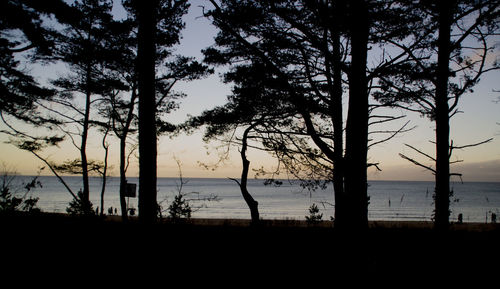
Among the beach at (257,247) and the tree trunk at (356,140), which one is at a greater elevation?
the tree trunk at (356,140)

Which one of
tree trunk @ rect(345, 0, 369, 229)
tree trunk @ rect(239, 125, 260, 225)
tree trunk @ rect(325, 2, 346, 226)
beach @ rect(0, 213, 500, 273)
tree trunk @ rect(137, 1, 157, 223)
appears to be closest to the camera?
beach @ rect(0, 213, 500, 273)

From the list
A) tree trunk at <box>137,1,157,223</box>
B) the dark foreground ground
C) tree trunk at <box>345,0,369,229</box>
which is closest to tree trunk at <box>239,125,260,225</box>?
the dark foreground ground

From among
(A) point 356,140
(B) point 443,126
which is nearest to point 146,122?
(A) point 356,140

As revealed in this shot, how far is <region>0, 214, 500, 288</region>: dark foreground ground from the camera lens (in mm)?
3629

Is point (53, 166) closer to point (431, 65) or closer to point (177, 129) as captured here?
point (177, 129)

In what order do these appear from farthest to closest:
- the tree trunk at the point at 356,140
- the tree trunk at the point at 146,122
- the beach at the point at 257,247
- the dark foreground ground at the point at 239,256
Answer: the tree trunk at the point at 146,122 < the tree trunk at the point at 356,140 < the beach at the point at 257,247 < the dark foreground ground at the point at 239,256

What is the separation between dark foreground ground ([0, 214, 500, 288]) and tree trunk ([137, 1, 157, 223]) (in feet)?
1.43

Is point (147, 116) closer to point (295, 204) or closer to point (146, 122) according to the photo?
point (146, 122)

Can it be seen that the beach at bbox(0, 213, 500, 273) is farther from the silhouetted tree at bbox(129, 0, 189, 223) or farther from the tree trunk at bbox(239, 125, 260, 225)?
the tree trunk at bbox(239, 125, 260, 225)

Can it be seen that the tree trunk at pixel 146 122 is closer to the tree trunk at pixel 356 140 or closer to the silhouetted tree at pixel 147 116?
the silhouetted tree at pixel 147 116

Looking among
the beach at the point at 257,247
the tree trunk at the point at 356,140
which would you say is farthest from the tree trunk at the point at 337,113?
the tree trunk at the point at 356,140

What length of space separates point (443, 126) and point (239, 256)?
5.14 m

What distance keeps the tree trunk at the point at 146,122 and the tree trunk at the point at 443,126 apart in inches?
224

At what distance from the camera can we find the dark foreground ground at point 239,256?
143 inches
